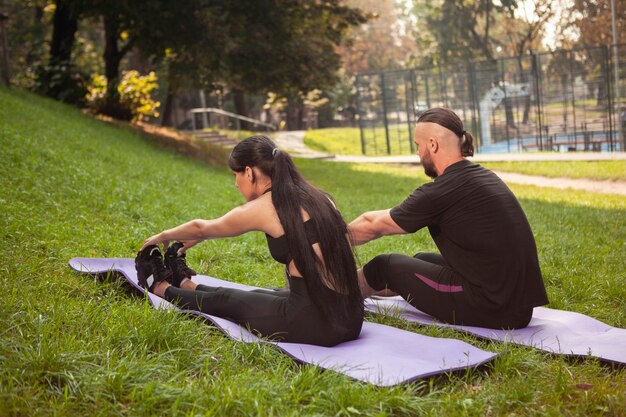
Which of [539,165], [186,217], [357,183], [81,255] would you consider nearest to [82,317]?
[81,255]

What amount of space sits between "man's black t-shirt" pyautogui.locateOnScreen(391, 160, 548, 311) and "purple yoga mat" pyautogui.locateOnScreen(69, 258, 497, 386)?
59cm

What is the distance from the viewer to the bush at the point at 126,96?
70.1ft

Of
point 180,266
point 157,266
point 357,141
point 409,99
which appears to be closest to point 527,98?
point 409,99

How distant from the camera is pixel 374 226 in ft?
17.2

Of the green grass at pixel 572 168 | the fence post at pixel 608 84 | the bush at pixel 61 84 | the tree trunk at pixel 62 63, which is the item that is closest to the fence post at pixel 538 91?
the fence post at pixel 608 84

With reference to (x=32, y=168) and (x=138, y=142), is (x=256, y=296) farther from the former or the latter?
(x=138, y=142)

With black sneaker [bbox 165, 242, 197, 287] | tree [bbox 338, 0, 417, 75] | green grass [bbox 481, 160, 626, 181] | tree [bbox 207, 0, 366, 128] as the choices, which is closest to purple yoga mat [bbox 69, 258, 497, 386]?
black sneaker [bbox 165, 242, 197, 287]

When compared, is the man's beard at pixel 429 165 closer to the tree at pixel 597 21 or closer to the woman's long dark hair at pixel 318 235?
the woman's long dark hair at pixel 318 235

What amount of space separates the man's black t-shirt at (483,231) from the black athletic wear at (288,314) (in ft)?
2.85

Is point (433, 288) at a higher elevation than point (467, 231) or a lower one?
lower

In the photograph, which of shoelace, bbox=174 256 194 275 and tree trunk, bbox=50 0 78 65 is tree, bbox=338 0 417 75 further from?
shoelace, bbox=174 256 194 275

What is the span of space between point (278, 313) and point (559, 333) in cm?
185

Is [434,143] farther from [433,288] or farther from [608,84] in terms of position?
[608,84]

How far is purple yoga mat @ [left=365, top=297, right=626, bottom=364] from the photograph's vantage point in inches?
179
